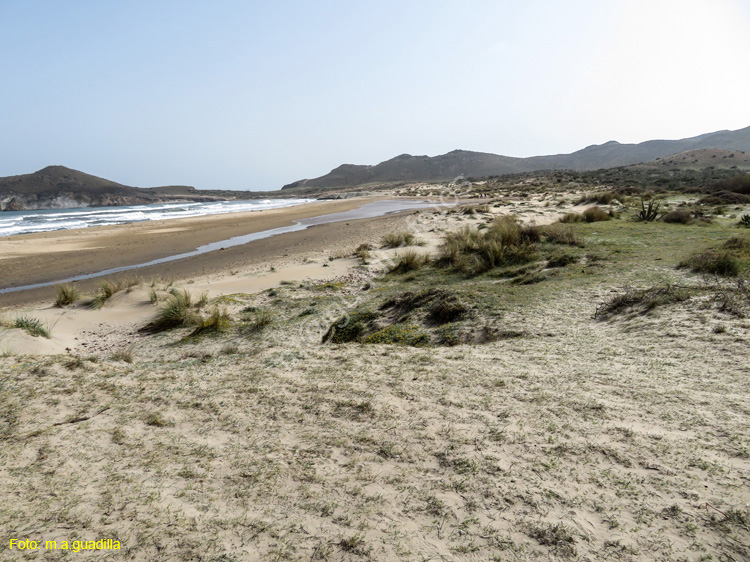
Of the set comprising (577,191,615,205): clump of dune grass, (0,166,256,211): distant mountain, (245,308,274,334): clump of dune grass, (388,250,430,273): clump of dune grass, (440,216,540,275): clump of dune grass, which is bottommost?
(245,308,274,334): clump of dune grass

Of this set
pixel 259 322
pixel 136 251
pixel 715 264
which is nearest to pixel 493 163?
pixel 136 251

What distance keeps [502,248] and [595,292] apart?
3.73 meters

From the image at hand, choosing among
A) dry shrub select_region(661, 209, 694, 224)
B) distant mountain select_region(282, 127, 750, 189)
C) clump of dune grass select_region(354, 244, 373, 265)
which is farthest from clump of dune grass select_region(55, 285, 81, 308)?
distant mountain select_region(282, 127, 750, 189)

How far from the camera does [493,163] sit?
14100 cm

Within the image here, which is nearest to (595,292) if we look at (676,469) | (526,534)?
(676,469)

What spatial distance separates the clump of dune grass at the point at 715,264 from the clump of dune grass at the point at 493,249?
3.27 metres

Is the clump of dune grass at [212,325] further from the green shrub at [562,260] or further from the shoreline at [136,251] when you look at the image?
the green shrub at [562,260]

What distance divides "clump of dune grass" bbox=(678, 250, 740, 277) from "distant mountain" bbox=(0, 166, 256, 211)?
108 m

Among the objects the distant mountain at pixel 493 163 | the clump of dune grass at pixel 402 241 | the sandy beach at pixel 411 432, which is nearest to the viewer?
the sandy beach at pixel 411 432

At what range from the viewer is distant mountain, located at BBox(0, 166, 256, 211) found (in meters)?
83.8

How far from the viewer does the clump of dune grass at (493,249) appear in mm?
9500

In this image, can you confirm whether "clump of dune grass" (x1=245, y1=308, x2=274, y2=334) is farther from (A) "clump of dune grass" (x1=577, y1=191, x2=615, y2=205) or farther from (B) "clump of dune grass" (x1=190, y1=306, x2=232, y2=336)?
(A) "clump of dune grass" (x1=577, y1=191, x2=615, y2=205)

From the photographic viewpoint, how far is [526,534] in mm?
2102

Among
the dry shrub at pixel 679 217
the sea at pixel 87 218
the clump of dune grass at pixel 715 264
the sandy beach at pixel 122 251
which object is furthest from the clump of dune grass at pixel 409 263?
the sea at pixel 87 218
